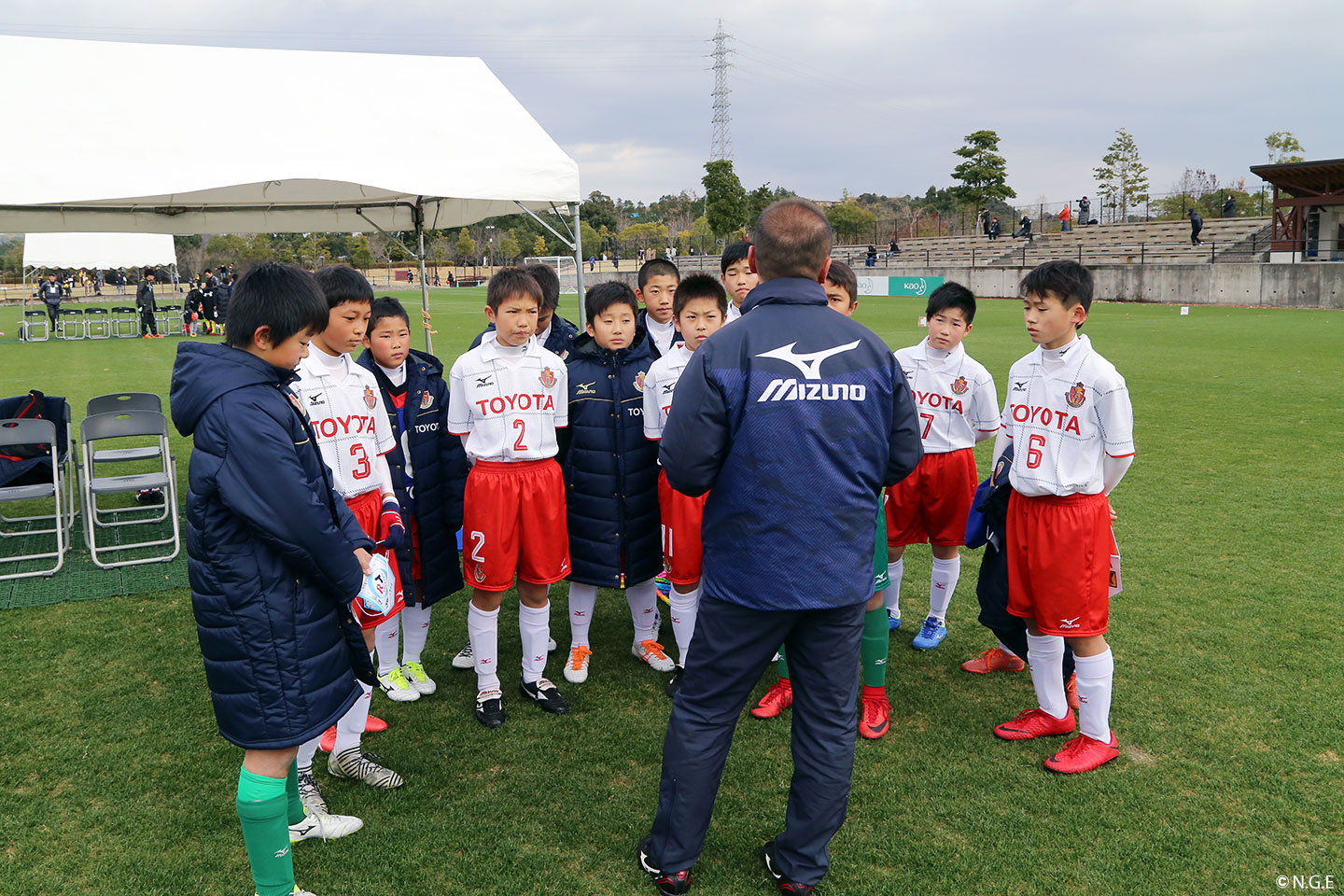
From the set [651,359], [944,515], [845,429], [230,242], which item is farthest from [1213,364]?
[230,242]

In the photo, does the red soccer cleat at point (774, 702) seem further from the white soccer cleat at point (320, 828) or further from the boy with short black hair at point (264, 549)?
the boy with short black hair at point (264, 549)

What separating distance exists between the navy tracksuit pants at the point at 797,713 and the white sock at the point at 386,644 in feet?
5.59

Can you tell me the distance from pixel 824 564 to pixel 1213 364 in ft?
47.5

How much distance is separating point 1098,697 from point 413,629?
117 inches

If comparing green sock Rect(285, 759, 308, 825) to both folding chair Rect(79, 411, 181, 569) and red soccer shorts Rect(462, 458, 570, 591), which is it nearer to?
red soccer shorts Rect(462, 458, 570, 591)

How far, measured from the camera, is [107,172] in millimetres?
5465

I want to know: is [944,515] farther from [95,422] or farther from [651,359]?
[95,422]

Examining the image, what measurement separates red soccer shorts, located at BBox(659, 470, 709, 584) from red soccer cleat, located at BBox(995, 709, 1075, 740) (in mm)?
1449

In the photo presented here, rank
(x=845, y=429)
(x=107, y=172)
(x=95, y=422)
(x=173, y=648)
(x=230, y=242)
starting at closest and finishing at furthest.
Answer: (x=845, y=429) → (x=173, y=648) → (x=107, y=172) → (x=95, y=422) → (x=230, y=242)

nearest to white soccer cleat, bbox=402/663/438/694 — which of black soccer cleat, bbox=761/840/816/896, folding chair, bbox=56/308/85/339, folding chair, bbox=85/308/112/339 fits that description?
black soccer cleat, bbox=761/840/816/896

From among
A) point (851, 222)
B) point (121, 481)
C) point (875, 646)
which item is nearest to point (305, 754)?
point (875, 646)

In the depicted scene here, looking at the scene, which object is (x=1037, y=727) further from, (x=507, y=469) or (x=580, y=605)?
(x=507, y=469)

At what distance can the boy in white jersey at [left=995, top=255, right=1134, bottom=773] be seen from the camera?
3168 millimetres

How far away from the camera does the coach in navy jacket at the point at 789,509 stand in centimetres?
231
